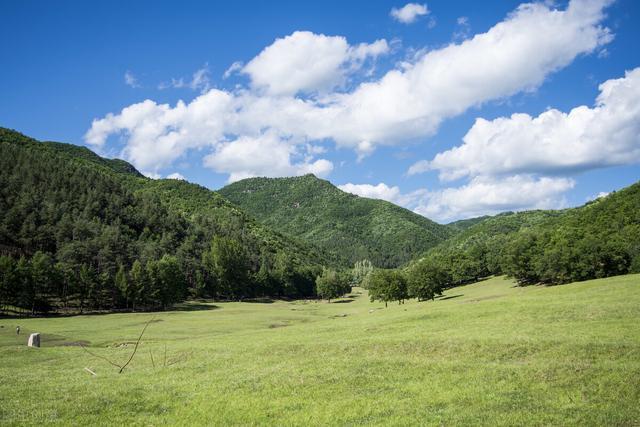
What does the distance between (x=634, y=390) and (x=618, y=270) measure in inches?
3546

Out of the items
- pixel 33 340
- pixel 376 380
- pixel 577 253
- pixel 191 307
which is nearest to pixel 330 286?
pixel 191 307

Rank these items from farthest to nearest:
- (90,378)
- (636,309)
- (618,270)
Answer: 1. (618,270)
2. (636,309)
3. (90,378)

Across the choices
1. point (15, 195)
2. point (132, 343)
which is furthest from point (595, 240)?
point (15, 195)

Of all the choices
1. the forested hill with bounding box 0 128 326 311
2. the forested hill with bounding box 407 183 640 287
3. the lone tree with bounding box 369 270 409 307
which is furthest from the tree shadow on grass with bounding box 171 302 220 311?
the forested hill with bounding box 407 183 640 287

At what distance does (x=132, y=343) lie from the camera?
1777 inches

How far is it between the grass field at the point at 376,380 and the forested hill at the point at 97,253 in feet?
233

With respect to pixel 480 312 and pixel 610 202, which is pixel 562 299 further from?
pixel 610 202

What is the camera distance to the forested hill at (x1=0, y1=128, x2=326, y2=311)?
97.8 m

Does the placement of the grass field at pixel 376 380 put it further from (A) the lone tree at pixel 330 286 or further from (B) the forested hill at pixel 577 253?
(A) the lone tree at pixel 330 286

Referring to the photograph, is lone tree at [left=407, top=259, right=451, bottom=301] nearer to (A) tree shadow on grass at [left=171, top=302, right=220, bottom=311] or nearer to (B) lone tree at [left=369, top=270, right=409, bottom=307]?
(B) lone tree at [left=369, top=270, right=409, bottom=307]

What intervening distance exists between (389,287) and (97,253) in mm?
96991

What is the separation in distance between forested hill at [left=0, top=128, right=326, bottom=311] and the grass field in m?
71.1

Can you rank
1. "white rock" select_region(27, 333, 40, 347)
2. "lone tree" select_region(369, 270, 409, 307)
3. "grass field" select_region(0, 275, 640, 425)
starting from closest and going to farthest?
"grass field" select_region(0, 275, 640, 425) < "white rock" select_region(27, 333, 40, 347) < "lone tree" select_region(369, 270, 409, 307)

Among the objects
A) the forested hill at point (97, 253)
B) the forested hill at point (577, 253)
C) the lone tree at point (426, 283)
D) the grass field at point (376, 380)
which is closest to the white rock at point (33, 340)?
the grass field at point (376, 380)
